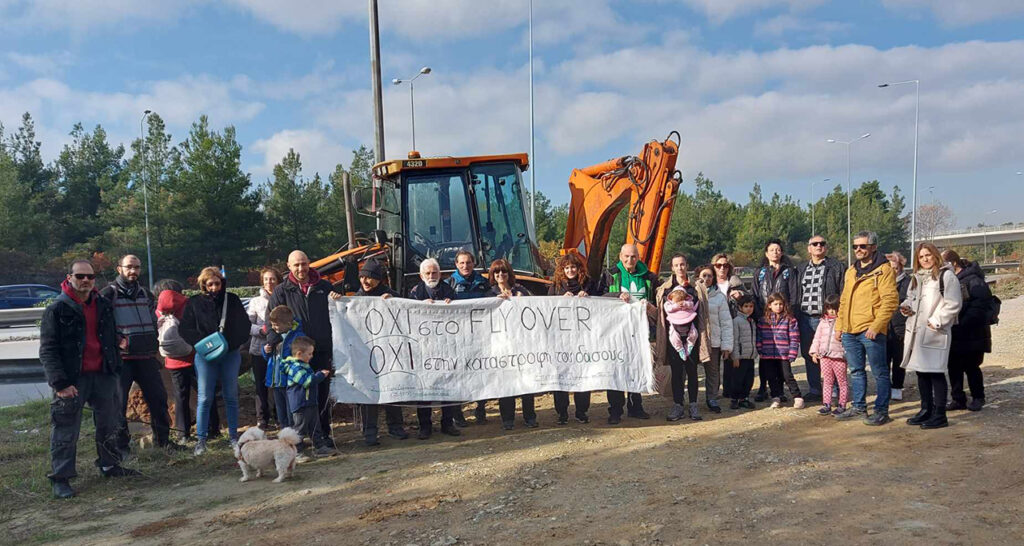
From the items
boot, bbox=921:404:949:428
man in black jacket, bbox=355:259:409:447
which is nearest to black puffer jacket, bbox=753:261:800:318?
boot, bbox=921:404:949:428

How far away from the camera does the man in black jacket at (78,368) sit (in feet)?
17.8

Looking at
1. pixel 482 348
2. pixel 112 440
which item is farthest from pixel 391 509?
pixel 112 440

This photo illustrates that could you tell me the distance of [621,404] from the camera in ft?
23.5

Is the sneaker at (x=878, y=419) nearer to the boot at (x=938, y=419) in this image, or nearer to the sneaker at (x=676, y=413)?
the boot at (x=938, y=419)

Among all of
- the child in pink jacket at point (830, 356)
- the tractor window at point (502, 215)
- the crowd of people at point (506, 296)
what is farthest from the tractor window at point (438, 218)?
the child in pink jacket at point (830, 356)

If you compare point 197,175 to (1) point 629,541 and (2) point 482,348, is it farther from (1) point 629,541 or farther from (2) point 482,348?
(1) point 629,541

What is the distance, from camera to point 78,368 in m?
5.57

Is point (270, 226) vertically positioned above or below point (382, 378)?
above

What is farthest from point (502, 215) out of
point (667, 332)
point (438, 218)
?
point (667, 332)

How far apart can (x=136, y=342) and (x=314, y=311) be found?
5.32 feet

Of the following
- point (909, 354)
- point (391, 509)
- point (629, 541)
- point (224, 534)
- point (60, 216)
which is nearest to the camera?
point (629, 541)

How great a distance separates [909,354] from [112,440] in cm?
716

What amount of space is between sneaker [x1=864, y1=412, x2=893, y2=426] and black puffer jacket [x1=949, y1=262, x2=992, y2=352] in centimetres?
90

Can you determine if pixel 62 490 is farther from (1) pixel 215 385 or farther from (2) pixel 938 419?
(2) pixel 938 419
